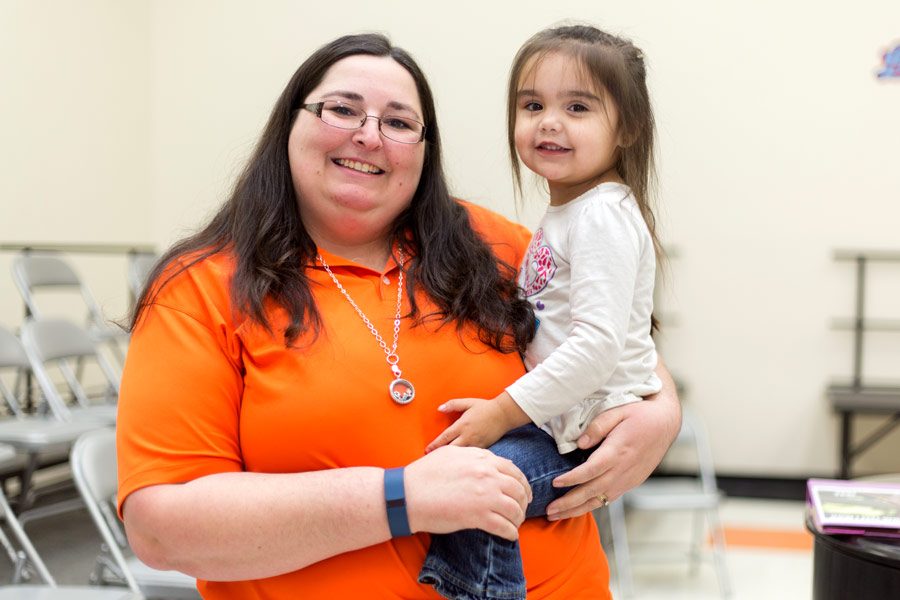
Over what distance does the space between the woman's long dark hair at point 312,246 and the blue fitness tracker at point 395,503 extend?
0.25 m

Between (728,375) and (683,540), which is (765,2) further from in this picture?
(683,540)

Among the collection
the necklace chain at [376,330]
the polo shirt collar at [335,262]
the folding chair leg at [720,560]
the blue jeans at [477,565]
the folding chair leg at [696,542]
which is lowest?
the folding chair leg at [696,542]

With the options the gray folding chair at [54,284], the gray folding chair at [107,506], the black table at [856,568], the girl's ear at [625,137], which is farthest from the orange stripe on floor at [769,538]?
the girl's ear at [625,137]

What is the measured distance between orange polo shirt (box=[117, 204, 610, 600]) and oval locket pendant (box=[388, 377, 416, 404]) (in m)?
0.01

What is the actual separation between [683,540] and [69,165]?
422 cm

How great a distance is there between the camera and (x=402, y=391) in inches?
50.6

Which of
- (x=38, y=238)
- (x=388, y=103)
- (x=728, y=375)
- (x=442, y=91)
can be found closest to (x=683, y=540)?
(x=728, y=375)

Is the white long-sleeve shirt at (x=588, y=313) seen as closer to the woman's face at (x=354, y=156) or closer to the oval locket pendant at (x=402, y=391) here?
the oval locket pendant at (x=402, y=391)

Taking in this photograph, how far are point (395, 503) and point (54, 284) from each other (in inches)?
173

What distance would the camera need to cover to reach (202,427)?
1.18m

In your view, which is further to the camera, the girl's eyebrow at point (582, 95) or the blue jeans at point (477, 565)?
the girl's eyebrow at point (582, 95)

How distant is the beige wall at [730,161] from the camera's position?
5113 mm

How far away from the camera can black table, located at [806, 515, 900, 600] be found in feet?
5.68

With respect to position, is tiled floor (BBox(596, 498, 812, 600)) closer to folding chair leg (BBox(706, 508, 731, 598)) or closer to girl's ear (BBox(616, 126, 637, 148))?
folding chair leg (BBox(706, 508, 731, 598))
